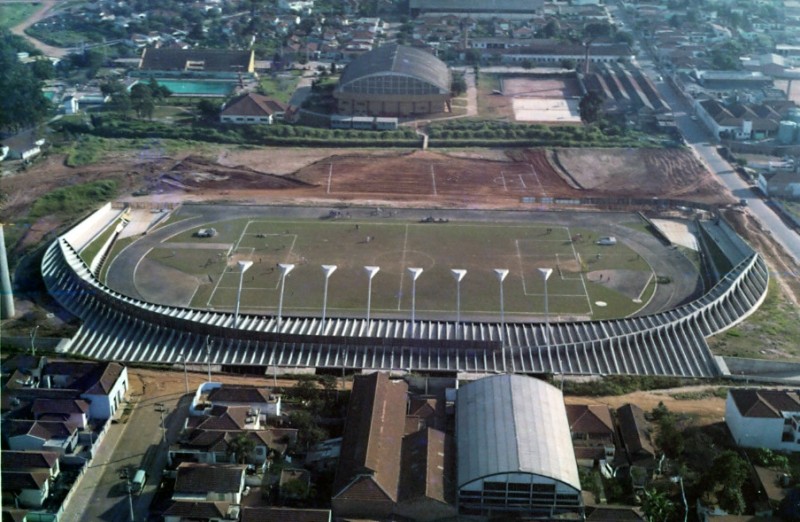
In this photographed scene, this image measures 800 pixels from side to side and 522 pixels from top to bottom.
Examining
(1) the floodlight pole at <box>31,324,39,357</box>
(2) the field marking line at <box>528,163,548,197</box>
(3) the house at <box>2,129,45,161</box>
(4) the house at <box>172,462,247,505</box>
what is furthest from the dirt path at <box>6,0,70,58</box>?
(4) the house at <box>172,462,247,505</box>

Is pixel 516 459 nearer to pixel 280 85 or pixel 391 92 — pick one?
pixel 391 92

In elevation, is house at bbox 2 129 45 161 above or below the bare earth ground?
above

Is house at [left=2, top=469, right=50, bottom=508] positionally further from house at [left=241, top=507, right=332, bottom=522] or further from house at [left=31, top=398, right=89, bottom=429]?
house at [left=241, top=507, right=332, bottom=522]

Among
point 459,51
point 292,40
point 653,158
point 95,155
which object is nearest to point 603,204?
point 653,158

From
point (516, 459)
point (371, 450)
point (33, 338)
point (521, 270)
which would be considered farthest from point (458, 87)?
point (516, 459)

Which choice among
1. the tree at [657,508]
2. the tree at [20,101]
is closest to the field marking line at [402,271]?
the tree at [657,508]

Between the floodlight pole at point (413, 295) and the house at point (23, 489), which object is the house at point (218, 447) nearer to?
the house at point (23, 489)

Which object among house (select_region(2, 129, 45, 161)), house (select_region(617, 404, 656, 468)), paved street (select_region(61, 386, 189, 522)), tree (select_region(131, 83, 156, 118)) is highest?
house (select_region(617, 404, 656, 468))
